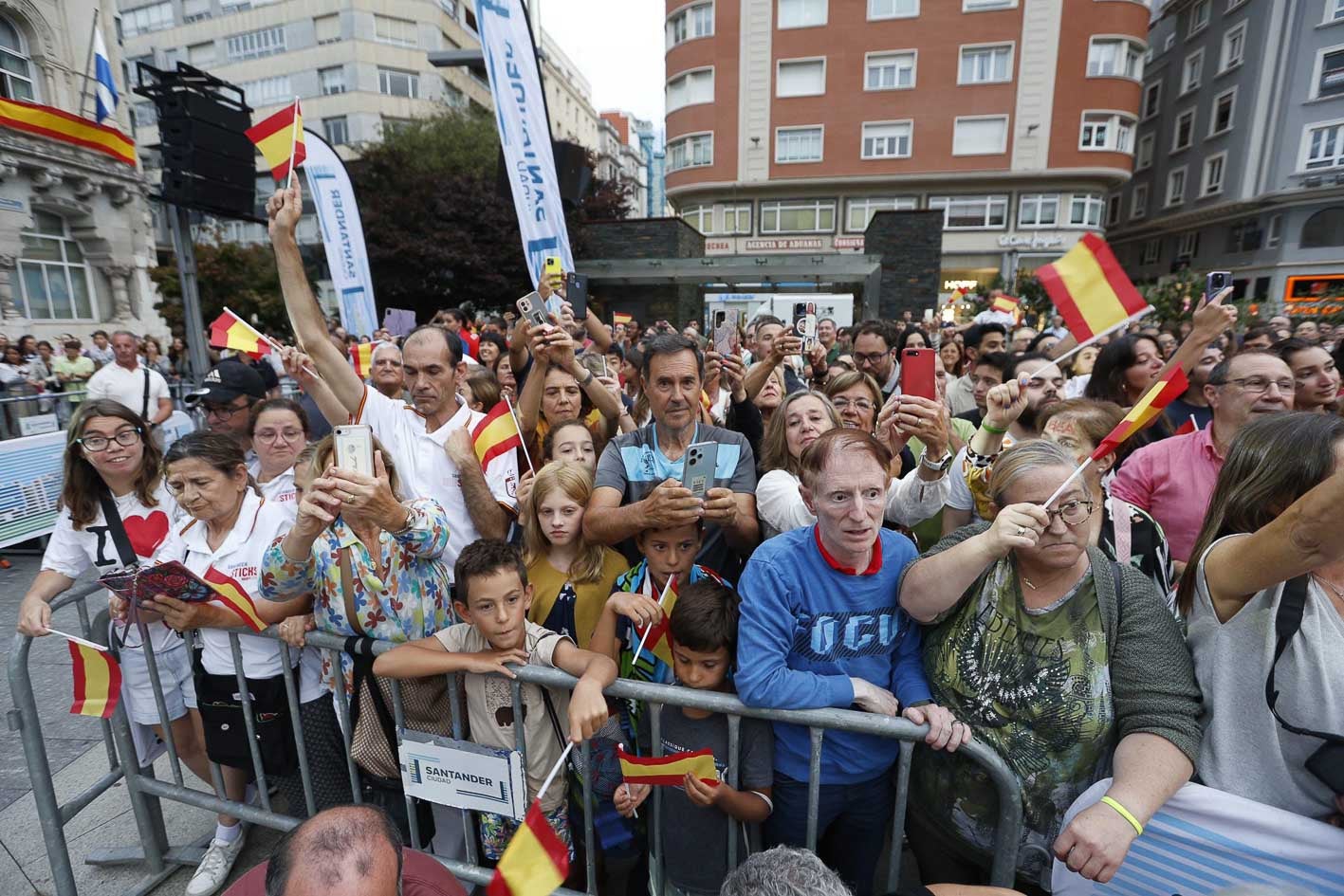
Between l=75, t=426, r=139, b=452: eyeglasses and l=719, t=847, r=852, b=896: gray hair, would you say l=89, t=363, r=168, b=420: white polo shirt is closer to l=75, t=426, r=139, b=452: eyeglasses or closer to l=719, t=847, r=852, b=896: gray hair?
l=75, t=426, r=139, b=452: eyeglasses

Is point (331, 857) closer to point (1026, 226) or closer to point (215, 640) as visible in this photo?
point (215, 640)

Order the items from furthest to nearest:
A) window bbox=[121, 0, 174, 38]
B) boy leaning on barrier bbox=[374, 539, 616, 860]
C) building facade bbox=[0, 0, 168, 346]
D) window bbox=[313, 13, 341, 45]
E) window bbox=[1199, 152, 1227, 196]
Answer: window bbox=[121, 0, 174, 38]
window bbox=[313, 13, 341, 45]
window bbox=[1199, 152, 1227, 196]
building facade bbox=[0, 0, 168, 346]
boy leaning on barrier bbox=[374, 539, 616, 860]

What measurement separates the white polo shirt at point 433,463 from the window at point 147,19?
49.1 m

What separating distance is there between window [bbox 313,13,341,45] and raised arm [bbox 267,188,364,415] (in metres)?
38.6

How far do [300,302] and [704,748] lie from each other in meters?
2.62

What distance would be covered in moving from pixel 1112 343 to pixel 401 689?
13.9 ft

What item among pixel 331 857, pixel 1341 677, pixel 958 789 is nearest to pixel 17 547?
pixel 331 857

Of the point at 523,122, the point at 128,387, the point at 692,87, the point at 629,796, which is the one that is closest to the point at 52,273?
the point at 128,387

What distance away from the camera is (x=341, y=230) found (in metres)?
7.77

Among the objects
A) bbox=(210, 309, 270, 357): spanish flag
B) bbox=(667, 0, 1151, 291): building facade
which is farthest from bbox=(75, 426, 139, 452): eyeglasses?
bbox=(667, 0, 1151, 291): building facade

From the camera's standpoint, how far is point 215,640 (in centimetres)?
244

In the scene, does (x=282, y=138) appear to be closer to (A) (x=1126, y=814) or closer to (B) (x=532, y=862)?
(B) (x=532, y=862)

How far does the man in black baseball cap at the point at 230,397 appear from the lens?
12.7 ft

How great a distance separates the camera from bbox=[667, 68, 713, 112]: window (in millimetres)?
30516
